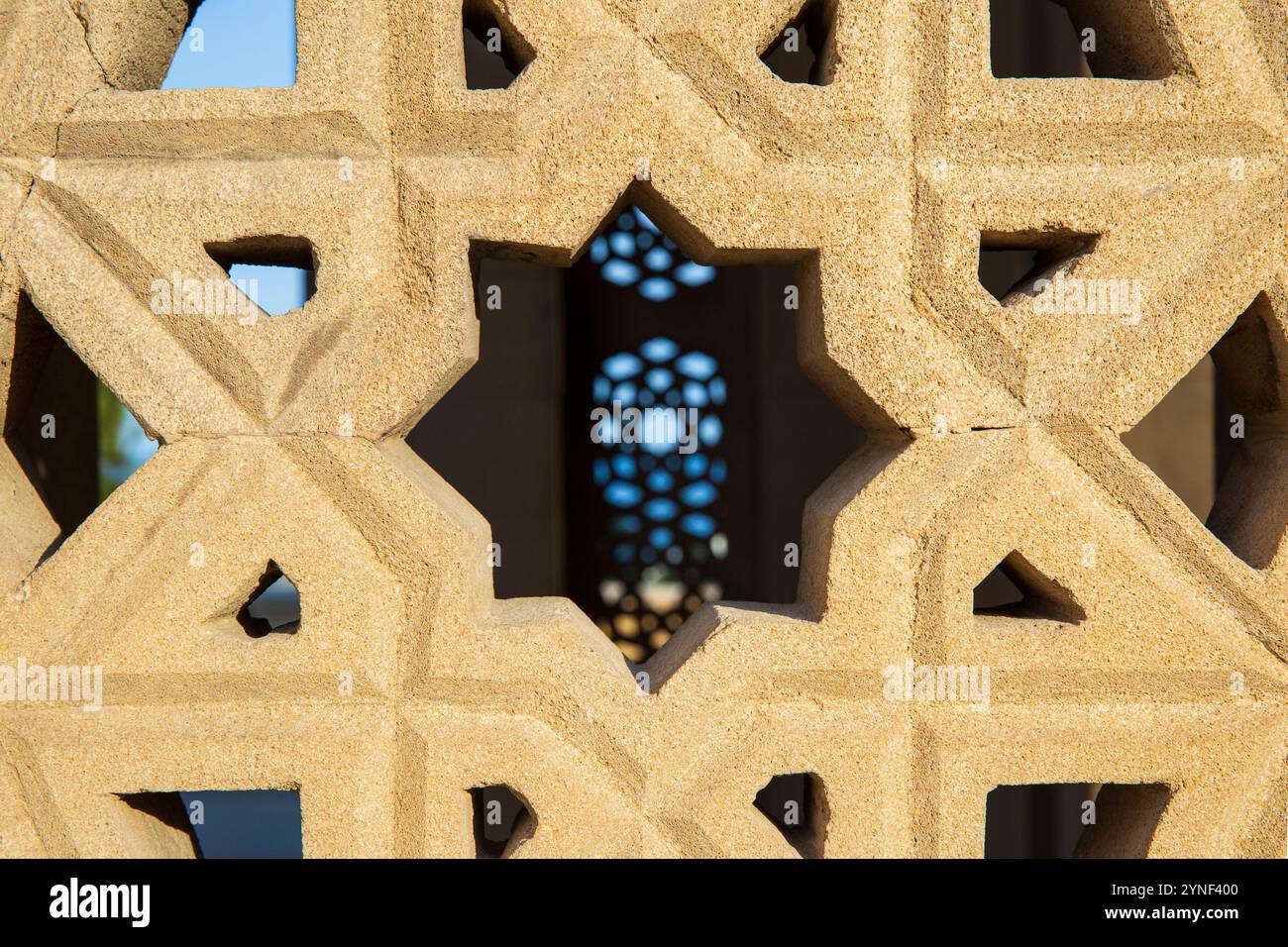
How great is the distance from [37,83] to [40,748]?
0.89 metres

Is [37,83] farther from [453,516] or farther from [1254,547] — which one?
[1254,547]

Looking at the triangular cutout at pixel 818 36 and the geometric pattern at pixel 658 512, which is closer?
the triangular cutout at pixel 818 36

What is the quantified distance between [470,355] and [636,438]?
1044mm

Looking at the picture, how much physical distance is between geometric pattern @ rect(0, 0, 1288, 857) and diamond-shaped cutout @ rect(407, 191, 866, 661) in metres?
0.96

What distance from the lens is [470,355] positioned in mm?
1110

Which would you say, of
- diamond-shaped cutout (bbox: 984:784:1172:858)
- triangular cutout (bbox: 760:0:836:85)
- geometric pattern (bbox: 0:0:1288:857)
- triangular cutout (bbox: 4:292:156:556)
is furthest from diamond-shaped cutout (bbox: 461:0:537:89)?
diamond-shaped cutout (bbox: 984:784:1172:858)

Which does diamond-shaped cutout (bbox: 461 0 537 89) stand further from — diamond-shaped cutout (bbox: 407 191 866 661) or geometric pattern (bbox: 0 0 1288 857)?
diamond-shaped cutout (bbox: 407 191 866 661)

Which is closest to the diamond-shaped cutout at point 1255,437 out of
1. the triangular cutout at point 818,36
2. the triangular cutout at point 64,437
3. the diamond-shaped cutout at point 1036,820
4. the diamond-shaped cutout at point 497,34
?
the triangular cutout at point 818,36

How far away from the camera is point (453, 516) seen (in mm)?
1123

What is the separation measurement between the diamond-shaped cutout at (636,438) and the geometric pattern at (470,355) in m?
0.96

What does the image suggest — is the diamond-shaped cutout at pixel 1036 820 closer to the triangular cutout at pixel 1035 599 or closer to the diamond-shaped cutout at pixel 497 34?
the triangular cutout at pixel 1035 599

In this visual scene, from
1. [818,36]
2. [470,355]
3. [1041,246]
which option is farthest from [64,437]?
[1041,246]

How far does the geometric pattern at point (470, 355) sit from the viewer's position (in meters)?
1.08

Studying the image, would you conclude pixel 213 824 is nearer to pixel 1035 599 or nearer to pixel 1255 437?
pixel 1035 599
